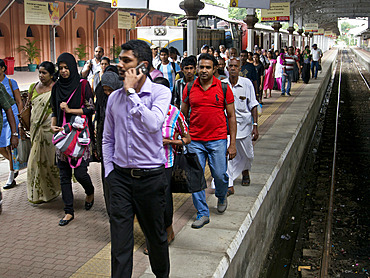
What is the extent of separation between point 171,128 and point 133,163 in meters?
1.14

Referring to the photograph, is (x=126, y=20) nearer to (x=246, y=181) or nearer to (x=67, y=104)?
(x=246, y=181)

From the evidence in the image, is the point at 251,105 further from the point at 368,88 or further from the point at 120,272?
the point at 368,88

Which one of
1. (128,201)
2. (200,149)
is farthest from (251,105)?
(128,201)

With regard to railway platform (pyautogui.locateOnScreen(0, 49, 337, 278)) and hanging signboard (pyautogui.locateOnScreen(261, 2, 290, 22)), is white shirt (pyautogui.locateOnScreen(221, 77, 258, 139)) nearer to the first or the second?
railway platform (pyautogui.locateOnScreen(0, 49, 337, 278))

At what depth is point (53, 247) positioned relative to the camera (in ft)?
16.7

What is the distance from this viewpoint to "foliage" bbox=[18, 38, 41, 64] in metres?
23.8

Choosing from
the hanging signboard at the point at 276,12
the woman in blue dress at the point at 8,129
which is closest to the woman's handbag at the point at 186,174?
the woman in blue dress at the point at 8,129

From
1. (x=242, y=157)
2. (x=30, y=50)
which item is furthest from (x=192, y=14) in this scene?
(x=30, y=50)

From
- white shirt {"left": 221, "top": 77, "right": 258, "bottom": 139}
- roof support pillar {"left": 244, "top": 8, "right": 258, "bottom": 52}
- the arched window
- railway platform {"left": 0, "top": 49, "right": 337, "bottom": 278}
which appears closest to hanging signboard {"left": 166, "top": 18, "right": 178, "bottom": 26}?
the arched window

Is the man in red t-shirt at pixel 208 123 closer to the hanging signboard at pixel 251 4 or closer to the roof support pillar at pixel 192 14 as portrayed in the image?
the roof support pillar at pixel 192 14

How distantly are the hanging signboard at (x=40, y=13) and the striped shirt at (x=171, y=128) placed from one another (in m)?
18.6

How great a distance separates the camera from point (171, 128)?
15.0 feet

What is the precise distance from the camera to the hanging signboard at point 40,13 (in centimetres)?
2175

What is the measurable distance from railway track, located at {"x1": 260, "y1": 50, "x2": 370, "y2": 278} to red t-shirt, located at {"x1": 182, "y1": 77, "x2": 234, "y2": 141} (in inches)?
77.5
